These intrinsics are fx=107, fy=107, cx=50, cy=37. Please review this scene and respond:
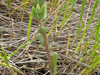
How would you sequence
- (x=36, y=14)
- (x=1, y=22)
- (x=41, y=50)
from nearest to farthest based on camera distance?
1. (x=36, y=14)
2. (x=41, y=50)
3. (x=1, y=22)

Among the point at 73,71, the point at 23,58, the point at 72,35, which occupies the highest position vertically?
the point at 72,35

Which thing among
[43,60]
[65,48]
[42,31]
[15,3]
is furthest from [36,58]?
[15,3]

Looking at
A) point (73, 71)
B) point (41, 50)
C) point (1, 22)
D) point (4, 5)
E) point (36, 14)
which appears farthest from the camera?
point (4, 5)

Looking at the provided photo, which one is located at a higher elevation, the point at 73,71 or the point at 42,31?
the point at 42,31

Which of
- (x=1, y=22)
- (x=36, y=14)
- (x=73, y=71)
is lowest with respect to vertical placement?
(x=73, y=71)

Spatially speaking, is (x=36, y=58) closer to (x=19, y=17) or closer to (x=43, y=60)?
(x=43, y=60)

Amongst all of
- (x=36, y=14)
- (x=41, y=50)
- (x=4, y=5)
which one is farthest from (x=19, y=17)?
(x=36, y=14)

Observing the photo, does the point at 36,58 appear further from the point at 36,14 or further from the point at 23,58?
the point at 36,14

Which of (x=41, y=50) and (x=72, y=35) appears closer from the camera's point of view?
(x=41, y=50)

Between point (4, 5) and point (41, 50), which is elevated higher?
point (4, 5)
